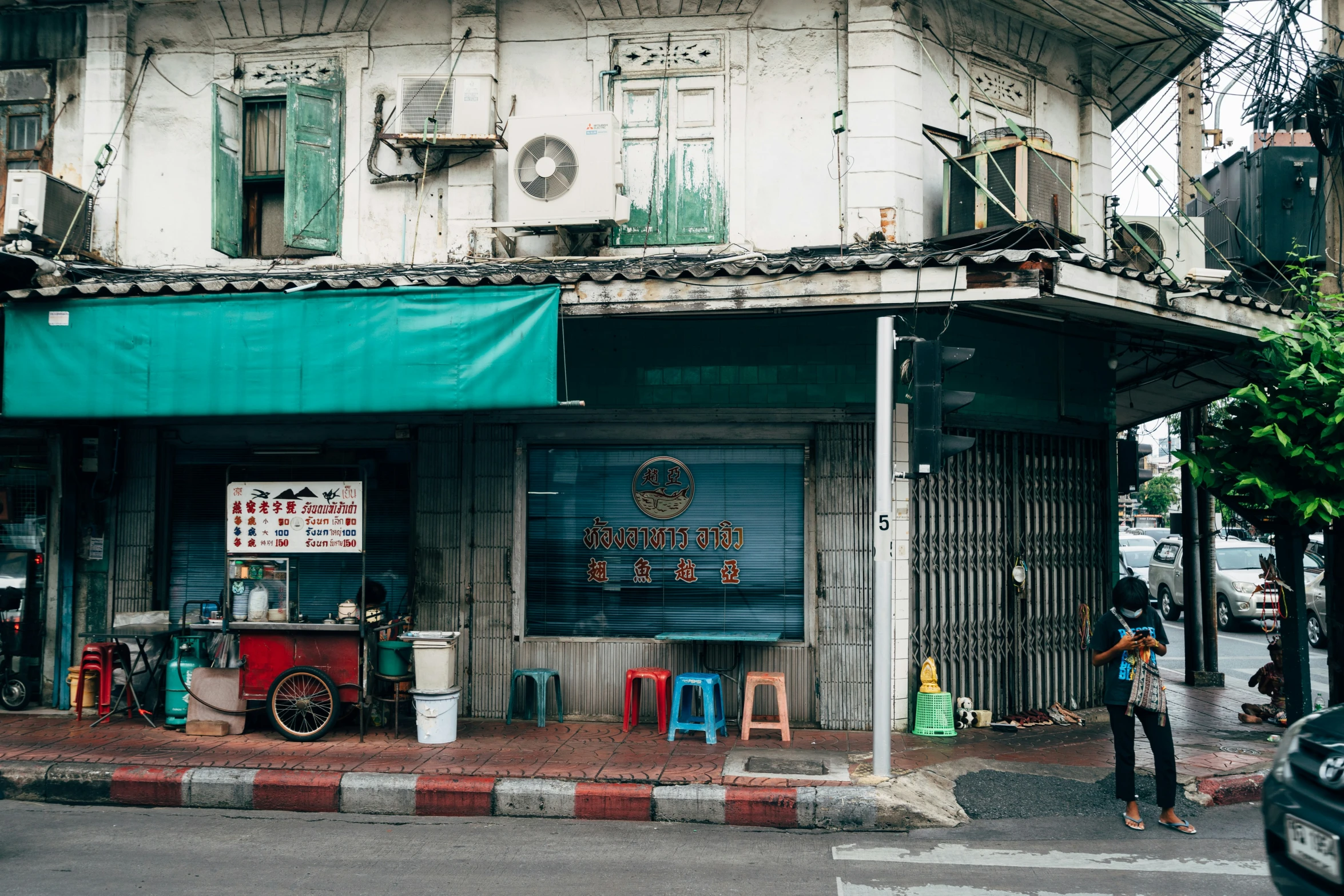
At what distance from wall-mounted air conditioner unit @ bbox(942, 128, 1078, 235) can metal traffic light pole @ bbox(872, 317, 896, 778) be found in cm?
187

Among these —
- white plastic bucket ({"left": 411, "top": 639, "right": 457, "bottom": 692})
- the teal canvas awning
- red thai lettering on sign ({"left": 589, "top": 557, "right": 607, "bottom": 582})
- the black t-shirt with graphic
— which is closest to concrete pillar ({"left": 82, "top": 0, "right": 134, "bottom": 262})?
the teal canvas awning

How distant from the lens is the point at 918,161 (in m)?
9.60

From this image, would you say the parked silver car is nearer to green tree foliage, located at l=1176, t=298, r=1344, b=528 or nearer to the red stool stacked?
green tree foliage, located at l=1176, t=298, r=1344, b=528

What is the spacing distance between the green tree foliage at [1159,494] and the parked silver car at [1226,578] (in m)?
35.8

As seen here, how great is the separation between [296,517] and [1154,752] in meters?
6.95

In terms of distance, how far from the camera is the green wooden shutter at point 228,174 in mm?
9844

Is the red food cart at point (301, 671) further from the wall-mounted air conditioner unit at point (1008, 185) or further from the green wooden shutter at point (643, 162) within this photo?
the wall-mounted air conditioner unit at point (1008, 185)

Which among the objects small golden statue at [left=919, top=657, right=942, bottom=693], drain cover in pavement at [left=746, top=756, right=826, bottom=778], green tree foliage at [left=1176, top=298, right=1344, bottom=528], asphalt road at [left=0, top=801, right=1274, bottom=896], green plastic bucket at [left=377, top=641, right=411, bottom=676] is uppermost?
green tree foliage at [left=1176, top=298, right=1344, bottom=528]

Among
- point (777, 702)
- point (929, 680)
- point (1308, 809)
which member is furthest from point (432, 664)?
point (1308, 809)

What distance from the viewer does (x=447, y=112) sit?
392 inches

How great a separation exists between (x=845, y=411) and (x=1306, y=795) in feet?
17.1

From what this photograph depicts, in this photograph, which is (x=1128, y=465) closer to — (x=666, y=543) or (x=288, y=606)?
(x=666, y=543)

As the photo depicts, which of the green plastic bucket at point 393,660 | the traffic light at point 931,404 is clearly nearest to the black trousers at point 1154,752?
the traffic light at point 931,404

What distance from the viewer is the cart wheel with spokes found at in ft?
28.5
